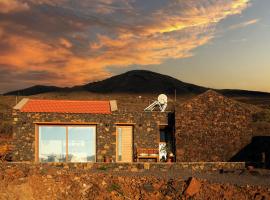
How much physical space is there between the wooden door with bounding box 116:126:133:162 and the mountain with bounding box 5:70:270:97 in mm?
104464

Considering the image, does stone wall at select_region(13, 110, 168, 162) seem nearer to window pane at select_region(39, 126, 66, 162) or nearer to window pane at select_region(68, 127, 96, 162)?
window pane at select_region(68, 127, 96, 162)

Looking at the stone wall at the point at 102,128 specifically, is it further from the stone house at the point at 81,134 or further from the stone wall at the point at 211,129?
the stone wall at the point at 211,129

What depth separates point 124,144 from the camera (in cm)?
2959

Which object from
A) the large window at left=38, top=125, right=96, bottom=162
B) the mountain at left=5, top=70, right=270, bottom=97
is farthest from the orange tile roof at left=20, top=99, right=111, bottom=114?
the mountain at left=5, top=70, right=270, bottom=97

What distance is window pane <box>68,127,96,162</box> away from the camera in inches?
1150

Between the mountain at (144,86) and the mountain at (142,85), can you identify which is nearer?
the mountain at (144,86)

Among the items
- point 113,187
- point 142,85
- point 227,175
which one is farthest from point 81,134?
point 142,85

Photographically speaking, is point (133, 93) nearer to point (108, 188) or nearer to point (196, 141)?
point (196, 141)

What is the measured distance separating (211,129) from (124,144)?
Answer: 557 centimetres

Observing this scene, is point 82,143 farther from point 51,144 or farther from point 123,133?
point 123,133

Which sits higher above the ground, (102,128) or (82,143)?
(102,128)

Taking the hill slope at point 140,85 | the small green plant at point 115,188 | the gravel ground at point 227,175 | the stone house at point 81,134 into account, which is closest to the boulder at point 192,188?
the gravel ground at point 227,175

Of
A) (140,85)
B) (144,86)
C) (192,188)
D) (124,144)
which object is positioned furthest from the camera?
(140,85)

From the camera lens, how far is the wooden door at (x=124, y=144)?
29.5 metres
